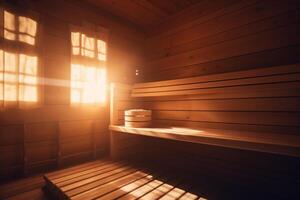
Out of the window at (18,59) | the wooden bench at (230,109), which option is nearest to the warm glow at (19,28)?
the window at (18,59)

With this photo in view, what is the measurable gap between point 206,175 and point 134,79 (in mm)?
2555

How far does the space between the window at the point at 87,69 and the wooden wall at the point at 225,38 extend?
1.17m

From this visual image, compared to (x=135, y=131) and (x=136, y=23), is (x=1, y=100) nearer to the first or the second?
(x=135, y=131)

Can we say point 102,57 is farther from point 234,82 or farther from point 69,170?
point 234,82

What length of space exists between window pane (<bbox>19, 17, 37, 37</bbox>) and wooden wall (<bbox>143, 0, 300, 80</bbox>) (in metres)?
2.32

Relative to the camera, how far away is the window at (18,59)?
2438 millimetres

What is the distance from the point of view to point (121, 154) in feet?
11.2

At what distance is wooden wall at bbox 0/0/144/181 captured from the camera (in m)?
2.61

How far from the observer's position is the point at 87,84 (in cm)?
332

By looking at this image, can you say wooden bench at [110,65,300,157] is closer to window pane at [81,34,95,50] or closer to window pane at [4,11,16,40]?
window pane at [81,34,95,50]

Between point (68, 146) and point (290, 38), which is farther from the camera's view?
point (68, 146)

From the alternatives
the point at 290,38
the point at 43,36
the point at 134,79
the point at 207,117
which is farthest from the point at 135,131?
the point at 290,38

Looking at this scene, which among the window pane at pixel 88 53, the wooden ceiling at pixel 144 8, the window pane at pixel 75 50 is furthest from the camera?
the wooden ceiling at pixel 144 8

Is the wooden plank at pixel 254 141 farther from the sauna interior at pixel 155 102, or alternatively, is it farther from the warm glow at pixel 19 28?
the warm glow at pixel 19 28
